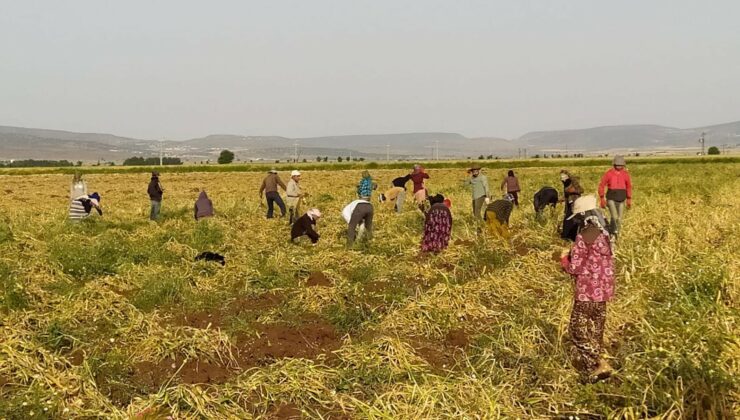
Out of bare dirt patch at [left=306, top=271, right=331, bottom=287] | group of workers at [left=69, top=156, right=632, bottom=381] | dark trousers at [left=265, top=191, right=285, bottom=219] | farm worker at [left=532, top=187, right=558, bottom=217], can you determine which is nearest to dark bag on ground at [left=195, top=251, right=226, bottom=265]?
bare dirt patch at [left=306, top=271, right=331, bottom=287]

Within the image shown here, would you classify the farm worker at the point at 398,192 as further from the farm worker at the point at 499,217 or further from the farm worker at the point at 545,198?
the farm worker at the point at 499,217

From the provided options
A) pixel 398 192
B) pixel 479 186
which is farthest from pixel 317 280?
pixel 398 192

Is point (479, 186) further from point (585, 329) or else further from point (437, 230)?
point (585, 329)

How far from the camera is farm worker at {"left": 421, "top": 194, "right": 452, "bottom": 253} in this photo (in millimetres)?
10242

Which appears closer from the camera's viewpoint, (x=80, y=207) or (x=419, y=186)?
(x=80, y=207)

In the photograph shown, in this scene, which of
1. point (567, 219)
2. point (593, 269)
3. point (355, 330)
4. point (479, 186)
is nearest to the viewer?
point (593, 269)

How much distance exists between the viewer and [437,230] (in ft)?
33.6

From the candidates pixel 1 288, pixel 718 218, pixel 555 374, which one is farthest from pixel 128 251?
pixel 718 218

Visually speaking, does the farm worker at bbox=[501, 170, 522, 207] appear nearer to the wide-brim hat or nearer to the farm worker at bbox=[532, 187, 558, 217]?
the farm worker at bbox=[532, 187, 558, 217]

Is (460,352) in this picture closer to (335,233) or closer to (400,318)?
(400,318)

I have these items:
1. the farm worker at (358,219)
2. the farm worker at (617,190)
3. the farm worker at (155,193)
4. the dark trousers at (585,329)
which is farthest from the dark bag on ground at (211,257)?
the farm worker at (617,190)

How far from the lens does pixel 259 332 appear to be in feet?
21.6

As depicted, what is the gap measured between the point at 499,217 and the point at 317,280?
4.58 metres

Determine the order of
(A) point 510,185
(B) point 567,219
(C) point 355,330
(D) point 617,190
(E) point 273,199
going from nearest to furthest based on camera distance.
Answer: (C) point 355,330 → (B) point 567,219 → (D) point 617,190 → (E) point 273,199 → (A) point 510,185
